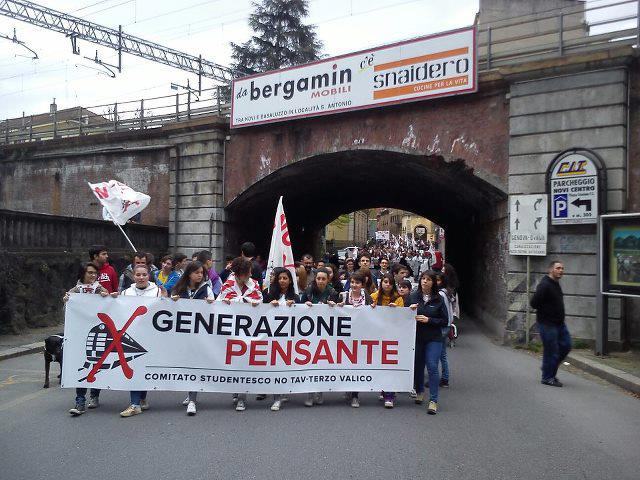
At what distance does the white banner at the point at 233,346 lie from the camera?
20.7ft

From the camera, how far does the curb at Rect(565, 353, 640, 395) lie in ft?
24.7

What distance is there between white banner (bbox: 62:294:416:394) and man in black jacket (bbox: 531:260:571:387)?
2.27m

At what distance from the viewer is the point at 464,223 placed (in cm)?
2023

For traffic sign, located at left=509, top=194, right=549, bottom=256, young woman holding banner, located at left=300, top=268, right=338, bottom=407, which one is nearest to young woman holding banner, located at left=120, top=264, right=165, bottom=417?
young woman holding banner, located at left=300, top=268, right=338, bottom=407

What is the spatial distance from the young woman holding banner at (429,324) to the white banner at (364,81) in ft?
23.3

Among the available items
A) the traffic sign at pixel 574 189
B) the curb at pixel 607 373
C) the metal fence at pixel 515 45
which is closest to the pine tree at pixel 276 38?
the metal fence at pixel 515 45

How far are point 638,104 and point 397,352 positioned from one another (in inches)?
300

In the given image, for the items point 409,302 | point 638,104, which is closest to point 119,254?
point 409,302

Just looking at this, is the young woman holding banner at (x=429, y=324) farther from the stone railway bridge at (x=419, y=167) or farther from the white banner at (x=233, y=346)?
the stone railway bridge at (x=419, y=167)

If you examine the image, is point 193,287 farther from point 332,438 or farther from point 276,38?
Answer: point 276,38

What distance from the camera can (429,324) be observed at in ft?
21.8

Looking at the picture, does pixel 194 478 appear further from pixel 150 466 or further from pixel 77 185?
pixel 77 185

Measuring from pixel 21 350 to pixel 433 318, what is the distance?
24.4ft

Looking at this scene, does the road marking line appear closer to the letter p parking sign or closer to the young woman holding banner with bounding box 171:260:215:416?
the young woman holding banner with bounding box 171:260:215:416
